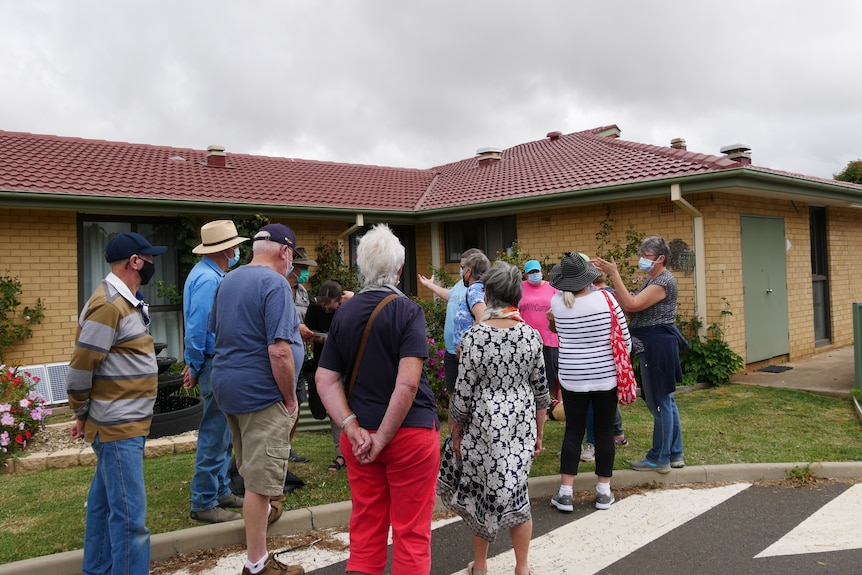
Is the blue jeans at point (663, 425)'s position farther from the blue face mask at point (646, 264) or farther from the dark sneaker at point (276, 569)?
the dark sneaker at point (276, 569)

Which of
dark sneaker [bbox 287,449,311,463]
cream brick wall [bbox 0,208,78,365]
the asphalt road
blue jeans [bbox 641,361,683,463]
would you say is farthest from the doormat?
cream brick wall [bbox 0,208,78,365]

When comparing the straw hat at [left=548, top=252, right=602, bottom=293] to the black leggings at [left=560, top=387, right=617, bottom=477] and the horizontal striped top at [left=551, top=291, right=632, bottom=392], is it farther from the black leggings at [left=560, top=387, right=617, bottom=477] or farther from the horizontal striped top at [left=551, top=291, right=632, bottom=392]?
the black leggings at [left=560, top=387, right=617, bottom=477]

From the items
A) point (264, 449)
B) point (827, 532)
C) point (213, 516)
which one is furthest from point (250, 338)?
point (827, 532)

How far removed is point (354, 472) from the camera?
3.08 meters

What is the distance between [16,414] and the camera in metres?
6.50

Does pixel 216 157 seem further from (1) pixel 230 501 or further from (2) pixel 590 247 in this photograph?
(1) pixel 230 501

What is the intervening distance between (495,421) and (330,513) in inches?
73.6

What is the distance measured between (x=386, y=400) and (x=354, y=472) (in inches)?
15.6

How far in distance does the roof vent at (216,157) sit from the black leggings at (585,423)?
11.6 m

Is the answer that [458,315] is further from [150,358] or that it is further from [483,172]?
[483,172]

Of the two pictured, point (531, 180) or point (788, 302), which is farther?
point (531, 180)

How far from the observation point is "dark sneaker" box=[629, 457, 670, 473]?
5.45 meters

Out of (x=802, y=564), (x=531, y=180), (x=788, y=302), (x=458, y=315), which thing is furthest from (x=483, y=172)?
(x=802, y=564)

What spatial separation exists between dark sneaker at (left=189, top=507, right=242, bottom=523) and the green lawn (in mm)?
81
